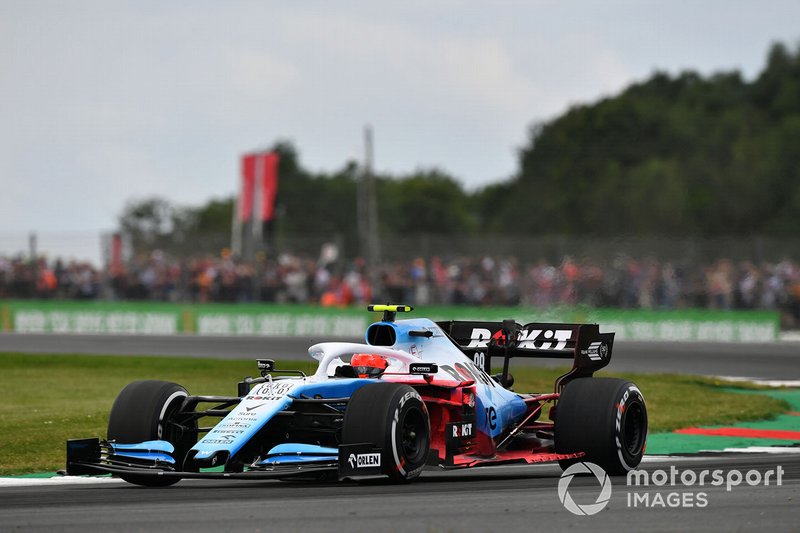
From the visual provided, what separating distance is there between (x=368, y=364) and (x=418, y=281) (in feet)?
81.5

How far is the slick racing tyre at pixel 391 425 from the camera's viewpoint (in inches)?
367

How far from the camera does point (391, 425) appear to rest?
9320 millimetres

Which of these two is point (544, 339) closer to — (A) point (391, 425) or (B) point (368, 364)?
(B) point (368, 364)

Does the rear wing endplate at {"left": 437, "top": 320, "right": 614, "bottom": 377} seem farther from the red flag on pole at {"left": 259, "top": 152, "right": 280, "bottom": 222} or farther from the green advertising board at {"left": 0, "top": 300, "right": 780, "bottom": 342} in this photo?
the red flag on pole at {"left": 259, "top": 152, "right": 280, "bottom": 222}

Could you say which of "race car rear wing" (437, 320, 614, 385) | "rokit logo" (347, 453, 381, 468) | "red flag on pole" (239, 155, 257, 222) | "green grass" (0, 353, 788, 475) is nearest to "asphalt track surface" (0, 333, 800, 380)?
"green grass" (0, 353, 788, 475)

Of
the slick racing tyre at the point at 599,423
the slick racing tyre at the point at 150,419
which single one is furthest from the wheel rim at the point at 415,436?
the slick racing tyre at the point at 150,419

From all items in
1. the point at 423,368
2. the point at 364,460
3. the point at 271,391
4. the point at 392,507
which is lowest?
the point at 392,507

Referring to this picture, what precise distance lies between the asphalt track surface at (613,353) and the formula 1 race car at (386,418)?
1267 cm

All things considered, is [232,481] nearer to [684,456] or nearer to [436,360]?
[436,360]

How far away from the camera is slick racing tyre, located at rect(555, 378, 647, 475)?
10.6 meters

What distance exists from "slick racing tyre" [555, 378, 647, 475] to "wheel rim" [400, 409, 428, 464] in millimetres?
1478

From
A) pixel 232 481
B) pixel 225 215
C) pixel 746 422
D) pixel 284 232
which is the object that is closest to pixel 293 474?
pixel 232 481

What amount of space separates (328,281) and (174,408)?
26096 mm

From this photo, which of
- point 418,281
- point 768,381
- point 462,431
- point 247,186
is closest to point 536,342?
point 462,431
